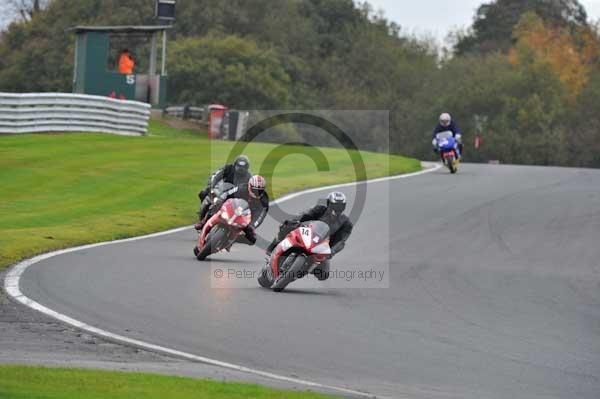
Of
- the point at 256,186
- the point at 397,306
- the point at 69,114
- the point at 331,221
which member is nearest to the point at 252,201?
the point at 256,186

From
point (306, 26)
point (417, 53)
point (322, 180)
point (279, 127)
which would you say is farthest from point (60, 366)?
point (417, 53)

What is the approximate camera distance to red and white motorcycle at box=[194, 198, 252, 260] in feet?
54.5

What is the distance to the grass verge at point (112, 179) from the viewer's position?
20.6 m

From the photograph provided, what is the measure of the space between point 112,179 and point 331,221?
1484cm

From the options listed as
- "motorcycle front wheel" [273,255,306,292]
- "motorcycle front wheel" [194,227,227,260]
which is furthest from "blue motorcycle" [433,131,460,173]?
"motorcycle front wheel" [273,255,306,292]

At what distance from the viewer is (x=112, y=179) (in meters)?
28.7

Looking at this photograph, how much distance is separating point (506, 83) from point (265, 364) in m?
71.3

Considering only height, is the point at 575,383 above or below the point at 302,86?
below

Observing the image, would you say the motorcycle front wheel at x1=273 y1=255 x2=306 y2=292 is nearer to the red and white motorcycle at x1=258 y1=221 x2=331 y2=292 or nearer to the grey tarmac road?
the red and white motorcycle at x1=258 y1=221 x2=331 y2=292

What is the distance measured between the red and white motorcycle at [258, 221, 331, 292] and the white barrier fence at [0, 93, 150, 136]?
20657 millimetres

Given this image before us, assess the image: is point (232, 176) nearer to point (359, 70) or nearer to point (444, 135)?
point (444, 135)

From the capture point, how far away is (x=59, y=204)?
24.5 meters

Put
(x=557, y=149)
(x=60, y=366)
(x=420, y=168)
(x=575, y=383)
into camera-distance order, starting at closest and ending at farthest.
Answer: (x=60, y=366) → (x=575, y=383) → (x=420, y=168) → (x=557, y=149)

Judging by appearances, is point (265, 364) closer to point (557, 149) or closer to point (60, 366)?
point (60, 366)
